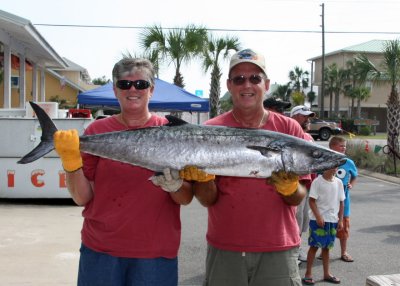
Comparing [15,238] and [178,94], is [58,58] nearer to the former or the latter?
[178,94]

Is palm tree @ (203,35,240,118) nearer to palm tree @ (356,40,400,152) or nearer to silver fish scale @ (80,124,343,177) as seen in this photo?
palm tree @ (356,40,400,152)

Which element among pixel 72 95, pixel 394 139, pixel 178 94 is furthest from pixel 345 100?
pixel 178 94

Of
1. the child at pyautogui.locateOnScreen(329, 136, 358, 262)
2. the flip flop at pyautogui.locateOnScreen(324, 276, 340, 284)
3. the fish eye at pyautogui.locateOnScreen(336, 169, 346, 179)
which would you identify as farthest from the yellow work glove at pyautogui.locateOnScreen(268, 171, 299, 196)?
→ the fish eye at pyautogui.locateOnScreen(336, 169, 346, 179)

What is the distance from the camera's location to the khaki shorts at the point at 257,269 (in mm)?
2926

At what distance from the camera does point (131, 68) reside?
3016 millimetres

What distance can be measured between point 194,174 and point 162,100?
9949 millimetres

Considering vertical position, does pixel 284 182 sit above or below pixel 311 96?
below

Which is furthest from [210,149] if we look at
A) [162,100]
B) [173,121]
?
[162,100]

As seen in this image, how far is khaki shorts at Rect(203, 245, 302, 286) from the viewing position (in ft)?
9.60

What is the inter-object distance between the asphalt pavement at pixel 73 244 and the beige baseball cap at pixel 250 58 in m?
3.16

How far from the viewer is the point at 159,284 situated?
2.90m

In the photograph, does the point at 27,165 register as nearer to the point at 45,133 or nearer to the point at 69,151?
the point at 45,133

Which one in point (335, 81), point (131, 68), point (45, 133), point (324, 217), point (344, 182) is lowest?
point (324, 217)

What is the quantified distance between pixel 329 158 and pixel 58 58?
57.0 feet
